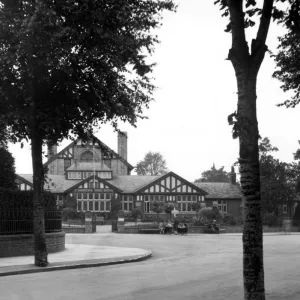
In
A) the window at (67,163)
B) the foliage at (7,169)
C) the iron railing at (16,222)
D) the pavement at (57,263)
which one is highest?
the window at (67,163)

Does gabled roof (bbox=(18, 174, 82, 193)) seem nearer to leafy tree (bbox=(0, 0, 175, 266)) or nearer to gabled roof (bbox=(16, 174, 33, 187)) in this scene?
gabled roof (bbox=(16, 174, 33, 187))

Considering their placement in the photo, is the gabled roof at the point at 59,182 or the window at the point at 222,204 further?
the window at the point at 222,204

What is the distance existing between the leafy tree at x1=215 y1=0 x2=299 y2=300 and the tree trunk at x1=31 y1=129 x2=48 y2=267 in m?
10.2

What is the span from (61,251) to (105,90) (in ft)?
26.2

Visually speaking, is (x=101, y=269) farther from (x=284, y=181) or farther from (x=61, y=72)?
(x=284, y=181)

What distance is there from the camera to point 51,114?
52.9ft

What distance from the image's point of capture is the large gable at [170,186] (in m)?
71.2

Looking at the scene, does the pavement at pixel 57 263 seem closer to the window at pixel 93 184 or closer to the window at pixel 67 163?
the window at pixel 93 184

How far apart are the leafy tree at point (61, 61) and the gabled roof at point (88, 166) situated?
190ft

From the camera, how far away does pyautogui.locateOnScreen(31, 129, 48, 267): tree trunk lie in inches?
637

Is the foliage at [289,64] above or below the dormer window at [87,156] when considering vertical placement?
below

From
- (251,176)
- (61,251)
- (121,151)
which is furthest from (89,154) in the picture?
(251,176)

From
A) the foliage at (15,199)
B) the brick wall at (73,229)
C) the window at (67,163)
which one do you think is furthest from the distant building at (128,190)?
the foliage at (15,199)

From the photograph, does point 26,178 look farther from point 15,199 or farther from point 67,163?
point 15,199
